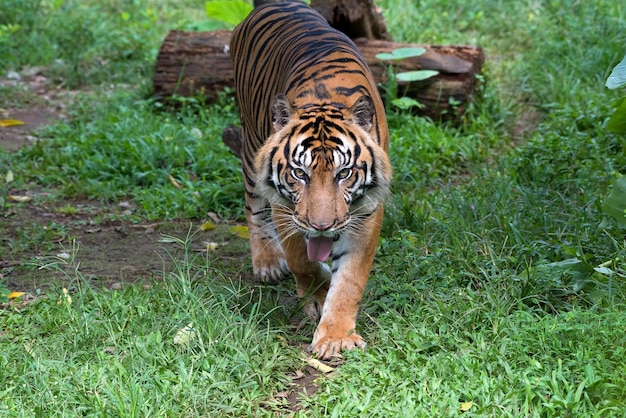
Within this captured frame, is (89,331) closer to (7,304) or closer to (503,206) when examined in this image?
(7,304)

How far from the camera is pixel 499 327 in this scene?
11.6 ft

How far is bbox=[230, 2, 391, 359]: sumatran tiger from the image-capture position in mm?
3566

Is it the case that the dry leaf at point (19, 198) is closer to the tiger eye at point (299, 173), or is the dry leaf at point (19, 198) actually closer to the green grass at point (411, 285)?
the green grass at point (411, 285)

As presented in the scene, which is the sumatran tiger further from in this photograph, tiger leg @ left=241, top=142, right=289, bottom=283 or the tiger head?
tiger leg @ left=241, top=142, right=289, bottom=283

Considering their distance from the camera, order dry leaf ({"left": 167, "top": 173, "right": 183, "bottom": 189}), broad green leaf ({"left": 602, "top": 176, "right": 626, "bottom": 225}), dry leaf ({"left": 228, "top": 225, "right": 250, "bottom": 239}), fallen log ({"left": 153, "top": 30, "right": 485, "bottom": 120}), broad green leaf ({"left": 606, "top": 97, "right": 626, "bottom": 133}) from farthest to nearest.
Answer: fallen log ({"left": 153, "top": 30, "right": 485, "bottom": 120})
dry leaf ({"left": 167, "top": 173, "right": 183, "bottom": 189})
dry leaf ({"left": 228, "top": 225, "right": 250, "bottom": 239})
broad green leaf ({"left": 606, "top": 97, "right": 626, "bottom": 133})
broad green leaf ({"left": 602, "top": 176, "right": 626, "bottom": 225})

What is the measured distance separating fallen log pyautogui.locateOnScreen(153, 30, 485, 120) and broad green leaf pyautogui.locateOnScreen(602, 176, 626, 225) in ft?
9.19

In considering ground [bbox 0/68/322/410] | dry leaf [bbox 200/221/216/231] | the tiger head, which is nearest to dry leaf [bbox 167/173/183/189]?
ground [bbox 0/68/322/410]

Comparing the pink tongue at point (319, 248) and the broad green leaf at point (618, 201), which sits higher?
the broad green leaf at point (618, 201)

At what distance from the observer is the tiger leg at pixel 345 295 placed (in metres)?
3.69

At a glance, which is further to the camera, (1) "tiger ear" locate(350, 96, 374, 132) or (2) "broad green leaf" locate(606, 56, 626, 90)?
(1) "tiger ear" locate(350, 96, 374, 132)

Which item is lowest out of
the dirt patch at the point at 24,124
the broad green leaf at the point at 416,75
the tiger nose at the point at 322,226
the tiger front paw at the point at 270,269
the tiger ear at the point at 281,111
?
the dirt patch at the point at 24,124

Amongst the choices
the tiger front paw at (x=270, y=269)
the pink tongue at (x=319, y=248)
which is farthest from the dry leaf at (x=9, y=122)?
the pink tongue at (x=319, y=248)

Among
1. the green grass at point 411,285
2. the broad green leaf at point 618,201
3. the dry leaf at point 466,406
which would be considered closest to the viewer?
the dry leaf at point 466,406

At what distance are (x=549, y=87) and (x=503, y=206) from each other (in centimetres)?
241
